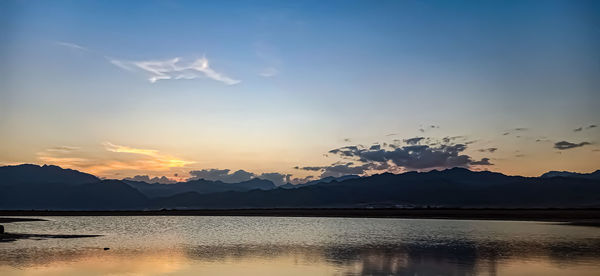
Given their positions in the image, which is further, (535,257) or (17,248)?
(17,248)

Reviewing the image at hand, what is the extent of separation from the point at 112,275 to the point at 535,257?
94.3 feet

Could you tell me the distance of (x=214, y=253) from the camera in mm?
41906

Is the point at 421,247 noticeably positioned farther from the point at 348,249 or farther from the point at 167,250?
the point at 167,250

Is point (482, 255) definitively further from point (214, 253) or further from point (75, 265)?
point (75, 265)

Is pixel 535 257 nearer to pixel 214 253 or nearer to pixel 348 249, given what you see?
pixel 348 249

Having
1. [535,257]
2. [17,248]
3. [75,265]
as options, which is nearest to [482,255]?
[535,257]

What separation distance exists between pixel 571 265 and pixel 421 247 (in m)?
14.4

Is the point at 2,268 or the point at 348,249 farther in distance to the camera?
the point at 348,249

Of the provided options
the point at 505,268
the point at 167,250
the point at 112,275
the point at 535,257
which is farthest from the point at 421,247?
the point at 112,275

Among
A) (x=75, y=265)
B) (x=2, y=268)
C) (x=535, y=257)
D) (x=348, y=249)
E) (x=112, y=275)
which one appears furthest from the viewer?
(x=348, y=249)

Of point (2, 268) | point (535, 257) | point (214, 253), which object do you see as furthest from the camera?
A: point (214, 253)

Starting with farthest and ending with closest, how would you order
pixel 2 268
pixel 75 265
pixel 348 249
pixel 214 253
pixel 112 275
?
pixel 348 249, pixel 214 253, pixel 75 265, pixel 2 268, pixel 112 275

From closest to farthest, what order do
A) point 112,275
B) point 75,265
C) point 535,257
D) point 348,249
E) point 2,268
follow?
point 112,275 → point 2,268 → point 75,265 → point 535,257 → point 348,249

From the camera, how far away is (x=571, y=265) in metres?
33.0
